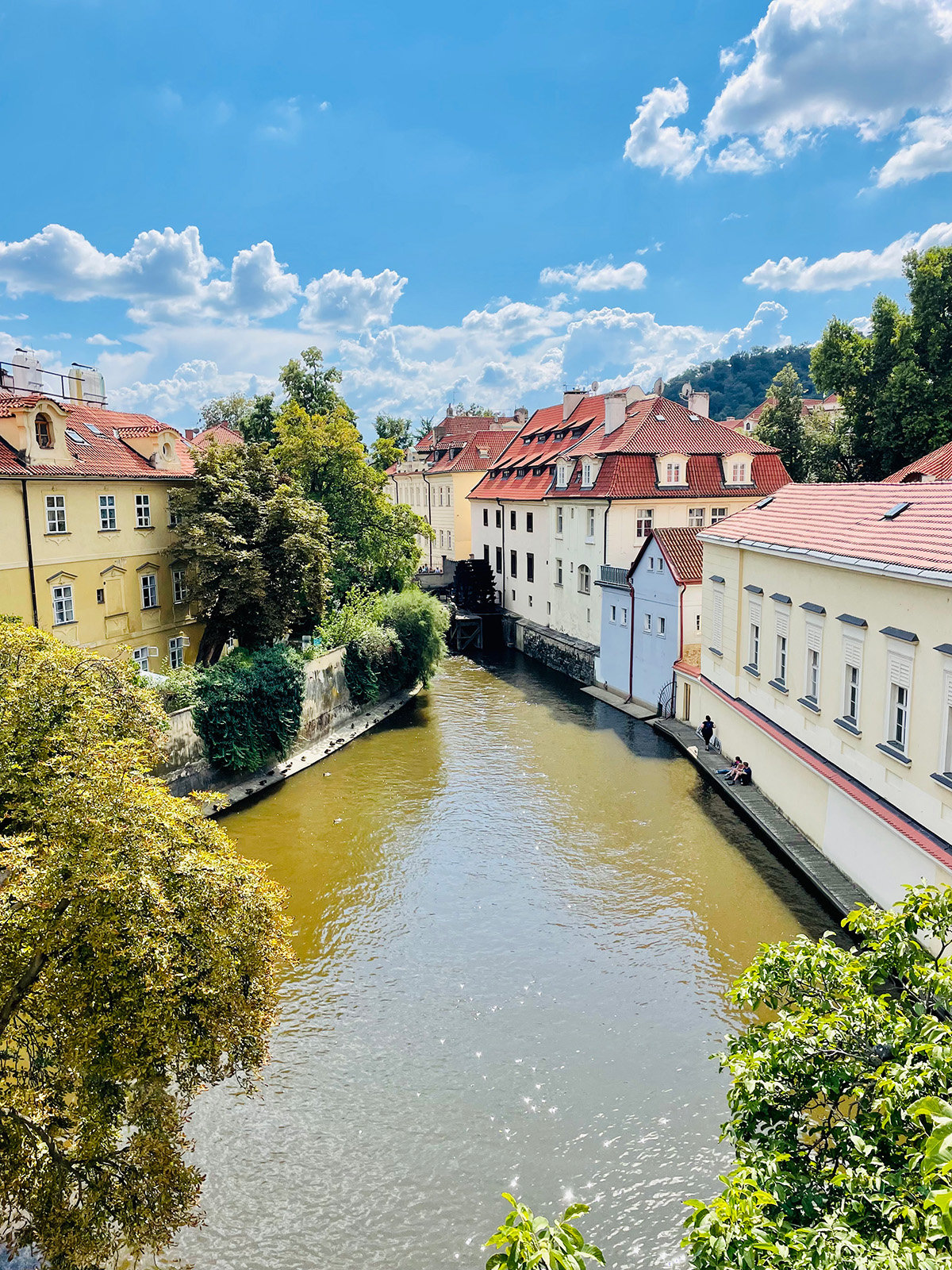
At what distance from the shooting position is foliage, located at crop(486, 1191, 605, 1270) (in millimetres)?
3639

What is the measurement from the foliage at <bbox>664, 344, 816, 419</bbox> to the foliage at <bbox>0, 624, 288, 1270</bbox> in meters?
102

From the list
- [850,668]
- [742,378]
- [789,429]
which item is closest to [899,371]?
[789,429]

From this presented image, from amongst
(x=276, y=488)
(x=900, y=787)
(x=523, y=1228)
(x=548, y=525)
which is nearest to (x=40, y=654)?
(x=523, y=1228)

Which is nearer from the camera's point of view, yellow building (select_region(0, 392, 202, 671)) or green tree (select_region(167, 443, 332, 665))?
yellow building (select_region(0, 392, 202, 671))

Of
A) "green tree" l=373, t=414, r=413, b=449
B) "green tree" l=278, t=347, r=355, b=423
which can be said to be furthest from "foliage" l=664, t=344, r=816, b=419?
"green tree" l=278, t=347, r=355, b=423

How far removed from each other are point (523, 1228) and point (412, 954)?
34.4ft

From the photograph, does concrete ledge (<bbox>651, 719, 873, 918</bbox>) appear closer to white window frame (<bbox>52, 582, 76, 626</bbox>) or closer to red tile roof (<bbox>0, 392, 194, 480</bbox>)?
white window frame (<bbox>52, 582, 76, 626</bbox>)

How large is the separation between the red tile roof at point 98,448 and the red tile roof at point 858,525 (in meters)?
15.9

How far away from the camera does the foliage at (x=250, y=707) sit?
67.9 feet

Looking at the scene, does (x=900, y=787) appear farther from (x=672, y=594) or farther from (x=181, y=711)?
(x=181, y=711)

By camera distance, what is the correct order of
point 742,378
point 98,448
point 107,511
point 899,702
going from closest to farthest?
point 899,702, point 107,511, point 98,448, point 742,378

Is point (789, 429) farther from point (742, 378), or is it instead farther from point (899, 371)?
point (742, 378)

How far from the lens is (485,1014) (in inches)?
487

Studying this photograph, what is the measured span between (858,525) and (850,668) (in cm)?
265
